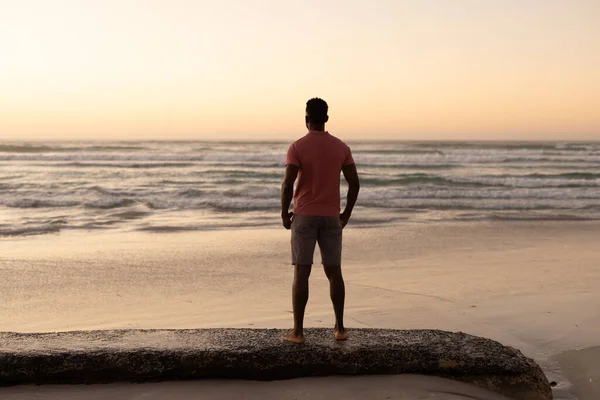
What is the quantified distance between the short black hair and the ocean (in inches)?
310

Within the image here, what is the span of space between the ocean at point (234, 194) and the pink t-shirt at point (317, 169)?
25.6 feet

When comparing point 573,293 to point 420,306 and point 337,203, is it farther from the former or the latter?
point 337,203

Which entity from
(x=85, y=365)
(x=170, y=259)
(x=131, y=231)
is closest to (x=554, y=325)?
(x=85, y=365)

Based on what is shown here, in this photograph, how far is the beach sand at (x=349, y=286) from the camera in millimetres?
5523

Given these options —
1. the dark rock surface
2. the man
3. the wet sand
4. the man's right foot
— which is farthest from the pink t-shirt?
the wet sand

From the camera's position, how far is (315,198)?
416 cm

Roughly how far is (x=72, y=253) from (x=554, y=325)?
6.60 m

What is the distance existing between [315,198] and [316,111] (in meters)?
0.58

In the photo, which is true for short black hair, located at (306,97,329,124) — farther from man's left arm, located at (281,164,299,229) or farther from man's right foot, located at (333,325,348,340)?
man's right foot, located at (333,325,348,340)

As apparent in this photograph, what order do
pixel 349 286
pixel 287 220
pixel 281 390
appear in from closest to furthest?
pixel 281 390 → pixel 287 220 → pixel 349 286

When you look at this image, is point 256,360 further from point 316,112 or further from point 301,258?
point 316,112

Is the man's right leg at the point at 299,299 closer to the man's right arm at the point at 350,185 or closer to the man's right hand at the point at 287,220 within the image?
the man's right hand at the point at 287,220

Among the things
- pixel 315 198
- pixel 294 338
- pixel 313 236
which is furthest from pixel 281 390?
pixel 315 198

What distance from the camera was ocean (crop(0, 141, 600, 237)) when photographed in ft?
43.3
